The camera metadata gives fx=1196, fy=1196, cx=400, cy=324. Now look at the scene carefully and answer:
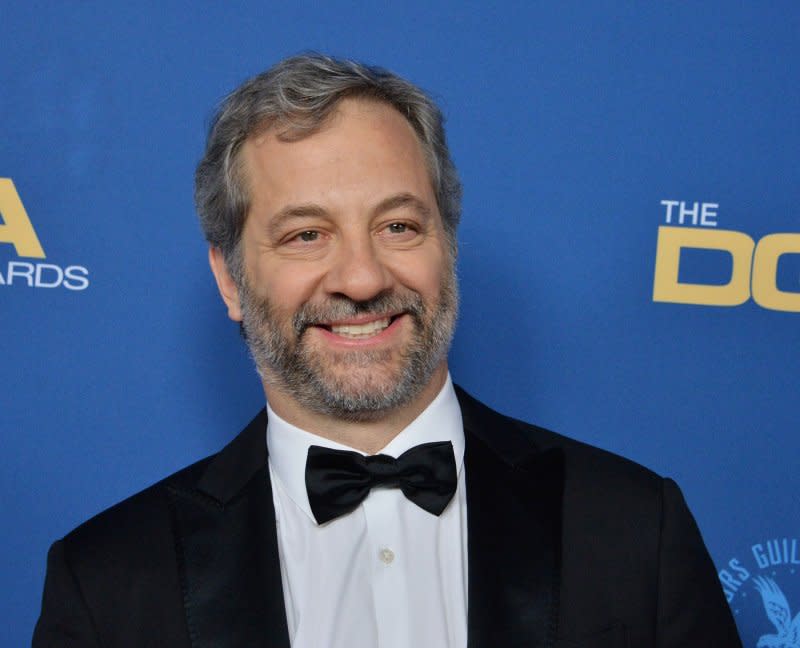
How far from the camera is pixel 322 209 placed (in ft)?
6.10

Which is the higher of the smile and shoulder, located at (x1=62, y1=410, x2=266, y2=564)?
Result: the smile

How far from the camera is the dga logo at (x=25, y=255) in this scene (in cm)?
241

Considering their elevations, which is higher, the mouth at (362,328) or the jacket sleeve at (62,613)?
the mouth at (362,328)

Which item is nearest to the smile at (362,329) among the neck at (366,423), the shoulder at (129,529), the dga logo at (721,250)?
the neck at (366,423)

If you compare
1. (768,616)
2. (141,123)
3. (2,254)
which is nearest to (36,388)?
(2,254)

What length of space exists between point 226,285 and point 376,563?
22.1 inches

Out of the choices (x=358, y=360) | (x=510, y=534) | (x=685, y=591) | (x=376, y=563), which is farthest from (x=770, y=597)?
(x=358, y=360)

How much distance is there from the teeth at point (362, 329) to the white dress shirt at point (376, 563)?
168 millimetres

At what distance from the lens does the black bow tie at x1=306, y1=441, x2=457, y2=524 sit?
6.12 feet

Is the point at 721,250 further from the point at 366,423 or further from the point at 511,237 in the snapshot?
the point at 366,423

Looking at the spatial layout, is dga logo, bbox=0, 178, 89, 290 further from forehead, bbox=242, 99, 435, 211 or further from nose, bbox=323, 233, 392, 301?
nose, bbox=323, 233, 392, 301

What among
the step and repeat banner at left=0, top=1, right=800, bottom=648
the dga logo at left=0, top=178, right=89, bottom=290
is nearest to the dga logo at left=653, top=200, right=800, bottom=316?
the step and repeat banner at left=0, top=1, right=800, bottom=648

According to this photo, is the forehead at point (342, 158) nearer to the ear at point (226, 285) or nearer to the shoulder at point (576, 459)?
the ear at point (226, 285)

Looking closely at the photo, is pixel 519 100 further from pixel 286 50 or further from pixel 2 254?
pixel 2 254
